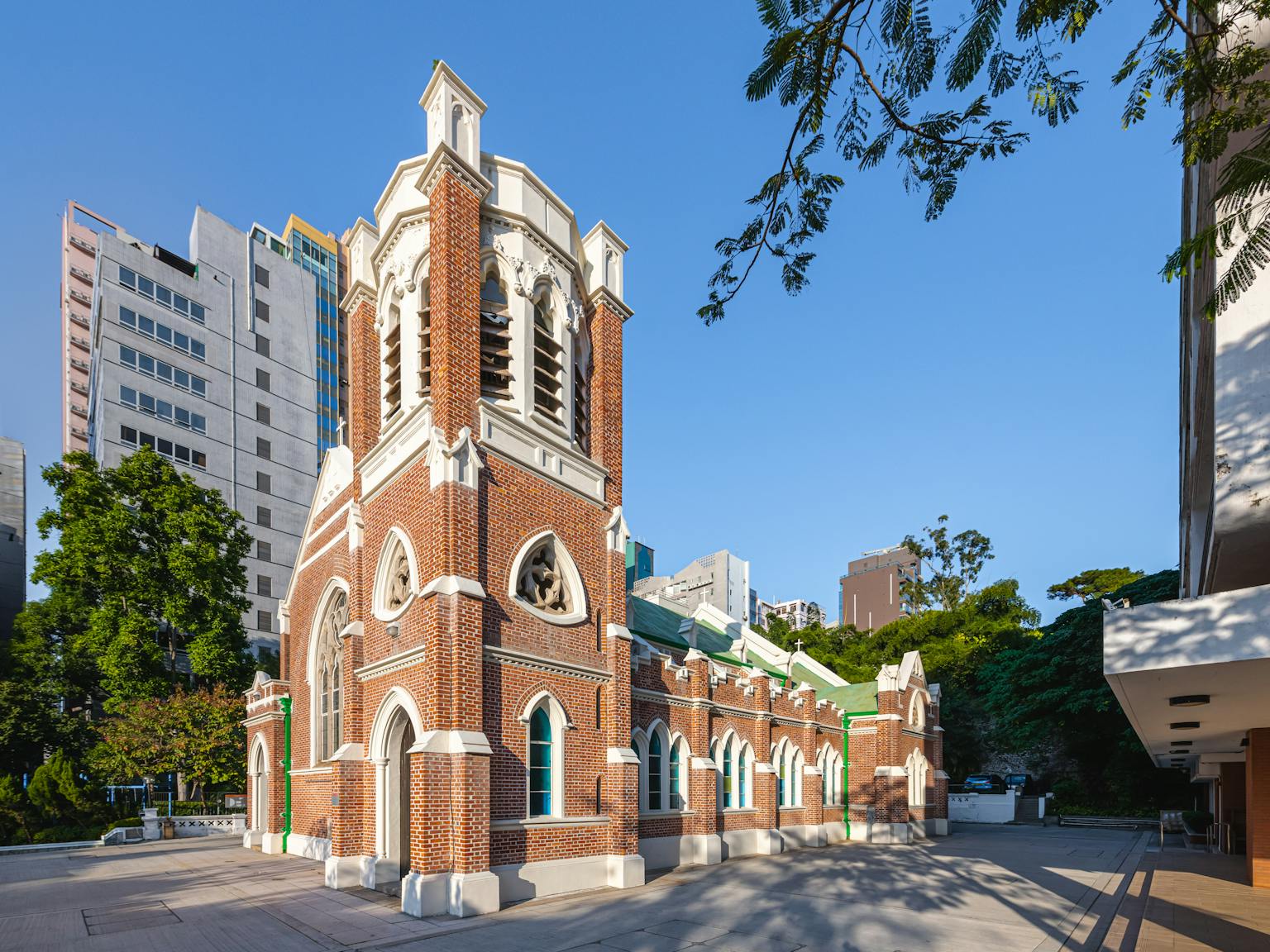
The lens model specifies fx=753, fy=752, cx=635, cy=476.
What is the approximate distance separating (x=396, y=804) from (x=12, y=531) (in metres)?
57.7

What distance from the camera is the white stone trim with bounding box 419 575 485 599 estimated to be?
12812 mm

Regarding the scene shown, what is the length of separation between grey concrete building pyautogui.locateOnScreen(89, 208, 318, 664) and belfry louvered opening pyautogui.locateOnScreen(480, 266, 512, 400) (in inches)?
1563

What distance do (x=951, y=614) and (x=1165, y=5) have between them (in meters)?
54.0

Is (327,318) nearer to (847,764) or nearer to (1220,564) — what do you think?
(847,764)

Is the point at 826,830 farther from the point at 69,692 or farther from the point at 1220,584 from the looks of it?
the point at 69,692

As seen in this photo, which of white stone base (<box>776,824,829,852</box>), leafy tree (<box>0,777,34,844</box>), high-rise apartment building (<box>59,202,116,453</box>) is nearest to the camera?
white stone base (<box>776,824,829,852</box>)

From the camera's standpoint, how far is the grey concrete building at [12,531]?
5253 centimetres

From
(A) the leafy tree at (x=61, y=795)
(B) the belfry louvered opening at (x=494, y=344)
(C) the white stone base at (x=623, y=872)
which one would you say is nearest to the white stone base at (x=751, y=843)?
(C) the white stone base at (x=623, y=872)

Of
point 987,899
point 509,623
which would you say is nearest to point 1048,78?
point 509,623

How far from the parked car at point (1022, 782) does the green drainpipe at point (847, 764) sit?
22.1 m

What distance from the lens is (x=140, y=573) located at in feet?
Answer: 97.8

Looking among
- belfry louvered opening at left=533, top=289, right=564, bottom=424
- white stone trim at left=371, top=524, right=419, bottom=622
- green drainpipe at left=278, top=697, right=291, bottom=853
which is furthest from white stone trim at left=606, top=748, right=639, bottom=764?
green drainpipe at left=278, top=697, right=291, bottom=853

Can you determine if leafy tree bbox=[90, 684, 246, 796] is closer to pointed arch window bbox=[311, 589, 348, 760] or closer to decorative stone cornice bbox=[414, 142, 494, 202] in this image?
pointed arch window bbox=[311, 589, 348, 760]

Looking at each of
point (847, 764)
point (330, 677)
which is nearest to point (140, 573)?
point (330, 677)
